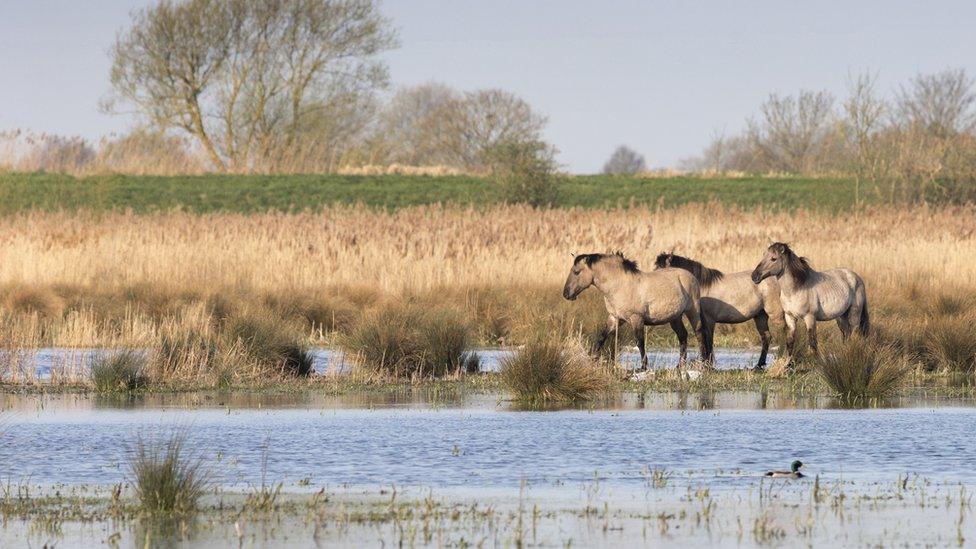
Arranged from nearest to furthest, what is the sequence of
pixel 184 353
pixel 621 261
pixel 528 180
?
pixel 184 353, pixel 621 261, pixel 528 180

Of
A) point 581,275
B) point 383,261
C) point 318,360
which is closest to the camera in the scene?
point 581,275

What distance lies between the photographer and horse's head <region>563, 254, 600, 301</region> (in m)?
18.2

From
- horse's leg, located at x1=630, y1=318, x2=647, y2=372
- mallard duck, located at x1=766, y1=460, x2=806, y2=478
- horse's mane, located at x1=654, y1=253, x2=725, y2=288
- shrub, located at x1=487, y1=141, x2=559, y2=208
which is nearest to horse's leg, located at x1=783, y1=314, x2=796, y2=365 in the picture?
horse's mane, located at x1=654, y1=253, x2=725, y2=288

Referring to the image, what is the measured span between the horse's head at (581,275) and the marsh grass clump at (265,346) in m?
3.15

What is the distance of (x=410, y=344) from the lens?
17.8 metres

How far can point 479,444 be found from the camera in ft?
39.1

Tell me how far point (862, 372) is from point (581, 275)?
13.4ft

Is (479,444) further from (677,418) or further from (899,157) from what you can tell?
(899,157)

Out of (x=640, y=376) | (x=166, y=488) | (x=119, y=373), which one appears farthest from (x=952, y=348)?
(x=166, y=488)

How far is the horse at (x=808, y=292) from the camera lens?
17.8m

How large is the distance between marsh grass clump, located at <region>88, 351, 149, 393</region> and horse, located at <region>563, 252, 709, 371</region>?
5049 mm

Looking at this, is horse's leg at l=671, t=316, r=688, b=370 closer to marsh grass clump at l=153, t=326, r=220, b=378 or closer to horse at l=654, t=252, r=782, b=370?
horse at l=654, t=252, r=782, b=370

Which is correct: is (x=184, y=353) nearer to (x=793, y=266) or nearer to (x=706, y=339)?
(x=706, y=339)

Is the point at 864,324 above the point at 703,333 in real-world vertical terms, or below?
above
